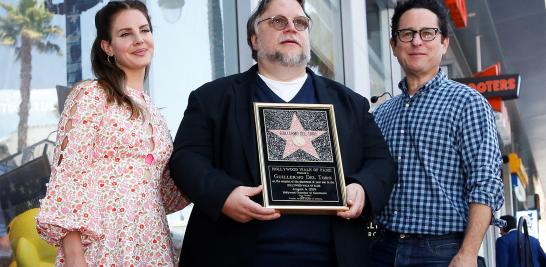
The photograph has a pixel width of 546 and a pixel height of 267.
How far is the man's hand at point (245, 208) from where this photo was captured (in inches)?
108

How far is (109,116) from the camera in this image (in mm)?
2975

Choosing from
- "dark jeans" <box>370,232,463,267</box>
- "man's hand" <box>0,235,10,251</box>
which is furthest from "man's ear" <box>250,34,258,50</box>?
"man's hand" <box>0,235,10,251</box>

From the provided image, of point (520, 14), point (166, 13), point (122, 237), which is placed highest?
point (520, 14)

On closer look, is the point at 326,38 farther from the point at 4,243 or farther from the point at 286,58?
the point at 286,58

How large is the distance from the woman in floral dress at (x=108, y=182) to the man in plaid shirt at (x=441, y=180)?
0.87 metres

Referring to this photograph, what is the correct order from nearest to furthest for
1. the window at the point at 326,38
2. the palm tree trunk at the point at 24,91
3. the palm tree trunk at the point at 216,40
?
the palm tree trunk at the point at 24,91, the palm tree trunk at the point at 216,40, the window at the point at 326,38

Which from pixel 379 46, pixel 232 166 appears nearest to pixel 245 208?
pixel 232 166

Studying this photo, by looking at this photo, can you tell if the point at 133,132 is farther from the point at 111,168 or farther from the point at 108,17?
the point at 108,17

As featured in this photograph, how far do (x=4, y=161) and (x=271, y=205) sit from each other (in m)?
1.75

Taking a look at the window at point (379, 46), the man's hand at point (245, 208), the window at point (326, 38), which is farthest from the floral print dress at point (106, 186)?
the window at point (379, 46)

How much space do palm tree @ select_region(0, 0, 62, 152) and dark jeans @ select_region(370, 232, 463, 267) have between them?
1.86 metres

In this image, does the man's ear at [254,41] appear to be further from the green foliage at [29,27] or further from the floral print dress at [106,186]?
the green foliage at [29,27]

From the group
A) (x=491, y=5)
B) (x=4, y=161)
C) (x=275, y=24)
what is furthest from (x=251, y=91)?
(x=491, y=5)

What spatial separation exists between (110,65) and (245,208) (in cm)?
81
